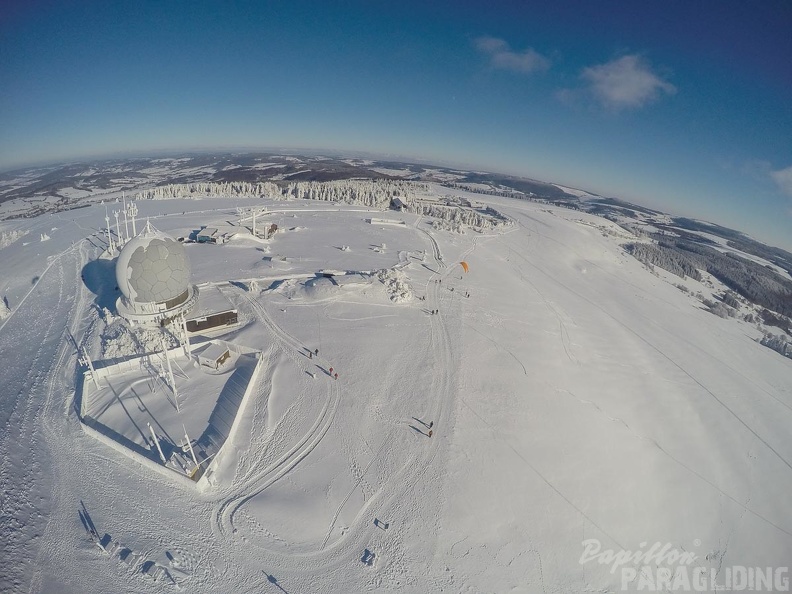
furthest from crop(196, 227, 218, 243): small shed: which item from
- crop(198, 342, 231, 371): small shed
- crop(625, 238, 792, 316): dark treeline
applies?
crop(625, 238, 792, 316): dark treeline

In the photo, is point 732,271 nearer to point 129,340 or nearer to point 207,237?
point 207,237

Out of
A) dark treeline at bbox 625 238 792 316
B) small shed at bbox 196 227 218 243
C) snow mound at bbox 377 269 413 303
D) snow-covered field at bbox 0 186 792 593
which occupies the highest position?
Result: dark treeline at bbox 625 238 792 316

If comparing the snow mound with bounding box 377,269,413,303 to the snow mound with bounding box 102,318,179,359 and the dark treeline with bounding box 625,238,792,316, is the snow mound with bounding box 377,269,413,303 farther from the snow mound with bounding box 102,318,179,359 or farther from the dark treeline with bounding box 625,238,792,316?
the dark treeline with bounding box 625,238,792,316

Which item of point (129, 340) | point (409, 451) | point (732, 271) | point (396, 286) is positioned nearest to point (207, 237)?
point (129, 340)

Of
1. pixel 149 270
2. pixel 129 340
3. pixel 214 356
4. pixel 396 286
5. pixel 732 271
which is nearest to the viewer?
pixel 214 356

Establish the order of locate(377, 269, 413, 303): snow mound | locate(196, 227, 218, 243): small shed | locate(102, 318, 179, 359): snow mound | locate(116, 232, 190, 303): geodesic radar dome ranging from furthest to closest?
locate(196, 227, 218, 243): small shed → locate(377, 269, 413, 303): snow mound → locate(116, 232, 190, 303): geodesic radar dome → locate(102, 318, 179, 359): snow mound

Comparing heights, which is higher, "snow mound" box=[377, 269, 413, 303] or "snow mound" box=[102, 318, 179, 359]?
"snow mound" box=[377, 269, 413, 303]
